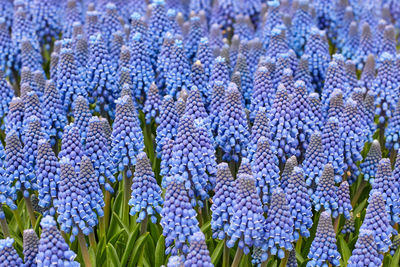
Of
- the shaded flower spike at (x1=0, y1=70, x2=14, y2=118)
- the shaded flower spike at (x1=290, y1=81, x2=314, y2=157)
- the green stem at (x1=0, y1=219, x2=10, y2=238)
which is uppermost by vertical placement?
the shaded flower spike at (x1=0, y1=70, x2=14, y2=118)

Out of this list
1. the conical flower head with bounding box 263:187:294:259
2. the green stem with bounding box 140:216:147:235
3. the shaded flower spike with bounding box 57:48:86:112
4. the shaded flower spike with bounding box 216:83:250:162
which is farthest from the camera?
the shaded flower spike with bounding box 57:48:86:112

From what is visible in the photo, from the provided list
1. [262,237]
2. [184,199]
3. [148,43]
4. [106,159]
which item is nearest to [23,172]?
[106,159]

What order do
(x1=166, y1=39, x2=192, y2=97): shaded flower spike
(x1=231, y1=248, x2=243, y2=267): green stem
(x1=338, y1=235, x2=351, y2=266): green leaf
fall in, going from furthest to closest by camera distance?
(x1=166, y1=39, x2=192, y2=97): shaded flower spike < (x1=338, y1=235, x2=351, y2=266): green leaf < (x1=231, y1=248, x2=243, y2=267): green stem

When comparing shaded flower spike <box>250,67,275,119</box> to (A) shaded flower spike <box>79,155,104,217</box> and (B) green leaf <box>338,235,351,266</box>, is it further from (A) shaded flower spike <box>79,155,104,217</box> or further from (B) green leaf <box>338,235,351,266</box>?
(A) shaded flower spike <box>79,155,104,217</box>

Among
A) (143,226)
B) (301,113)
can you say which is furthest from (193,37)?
(143,226)

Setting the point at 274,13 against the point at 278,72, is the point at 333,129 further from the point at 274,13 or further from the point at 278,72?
the point at 274,13

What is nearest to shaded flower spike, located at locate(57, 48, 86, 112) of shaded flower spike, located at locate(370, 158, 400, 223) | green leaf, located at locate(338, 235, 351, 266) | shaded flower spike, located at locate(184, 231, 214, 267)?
shaded flower spike, located at locate(184, 231, 214, 267)

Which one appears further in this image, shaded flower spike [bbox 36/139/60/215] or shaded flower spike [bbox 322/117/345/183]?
shaded flower spike [bbox 322/117/345/183]

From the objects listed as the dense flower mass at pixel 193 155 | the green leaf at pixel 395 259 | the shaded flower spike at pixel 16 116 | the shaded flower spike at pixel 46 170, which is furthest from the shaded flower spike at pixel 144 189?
the green leaf at pixel 395 259
